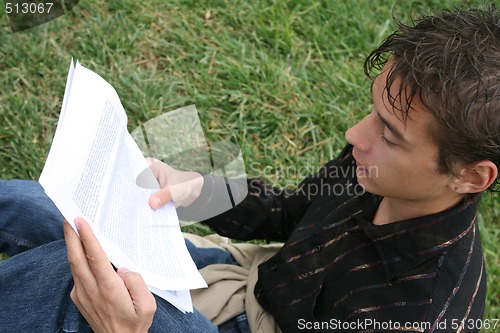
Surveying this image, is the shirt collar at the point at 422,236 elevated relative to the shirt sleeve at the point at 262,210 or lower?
elevated

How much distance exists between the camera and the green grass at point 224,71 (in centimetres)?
216

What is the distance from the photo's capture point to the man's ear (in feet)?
3.59

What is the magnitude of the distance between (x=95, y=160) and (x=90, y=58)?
4.44ft

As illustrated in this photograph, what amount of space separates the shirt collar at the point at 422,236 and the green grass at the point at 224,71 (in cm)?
91

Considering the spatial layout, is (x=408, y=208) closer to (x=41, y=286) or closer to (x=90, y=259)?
(x=90, y=259)

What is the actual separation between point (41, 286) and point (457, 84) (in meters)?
0.87

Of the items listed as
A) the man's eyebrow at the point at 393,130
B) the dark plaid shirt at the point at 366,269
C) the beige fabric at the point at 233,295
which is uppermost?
the man's eyebrow at the point at 393,130

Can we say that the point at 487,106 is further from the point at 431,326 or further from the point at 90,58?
the point at 90,58

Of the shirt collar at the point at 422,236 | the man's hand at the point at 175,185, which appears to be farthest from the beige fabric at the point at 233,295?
the shirt collar at the point at 422,236

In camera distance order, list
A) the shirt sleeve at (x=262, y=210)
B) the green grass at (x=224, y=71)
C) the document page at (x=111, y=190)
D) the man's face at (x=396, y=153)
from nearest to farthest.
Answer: the document page at (x=111, y=190), the man's face at (x=396, y=153), the shirt sleeve at (x=262, y=210), the green grass at (x=224, y=71)

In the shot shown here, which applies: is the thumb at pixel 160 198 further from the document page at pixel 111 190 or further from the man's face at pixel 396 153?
the man's face at pixel 396 153

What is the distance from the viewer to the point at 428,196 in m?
1.18

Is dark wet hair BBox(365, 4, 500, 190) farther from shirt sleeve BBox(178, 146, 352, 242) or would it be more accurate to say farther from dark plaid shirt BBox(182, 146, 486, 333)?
shirt sleeve BBox(178, 146, 352, 242)

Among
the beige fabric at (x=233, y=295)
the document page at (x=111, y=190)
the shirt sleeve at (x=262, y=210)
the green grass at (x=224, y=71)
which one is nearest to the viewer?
the document page at (x=111, y=190)
